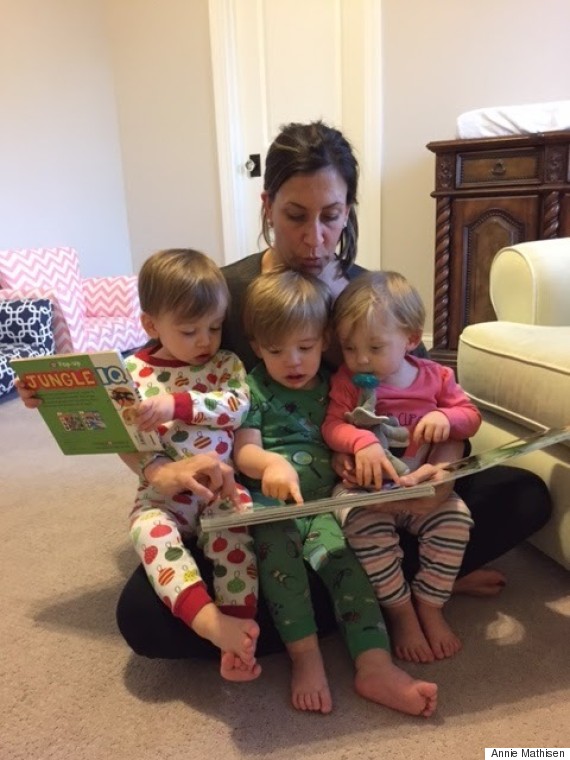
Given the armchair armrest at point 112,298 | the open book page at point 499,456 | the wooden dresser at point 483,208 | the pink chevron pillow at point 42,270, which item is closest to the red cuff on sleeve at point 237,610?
the open book page at point 499,456

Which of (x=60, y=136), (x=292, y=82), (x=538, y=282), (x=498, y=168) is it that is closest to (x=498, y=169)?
(x=498, y=168)

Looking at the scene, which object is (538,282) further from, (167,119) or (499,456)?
(167,119)

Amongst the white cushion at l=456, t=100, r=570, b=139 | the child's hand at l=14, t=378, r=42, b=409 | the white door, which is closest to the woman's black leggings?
the child's hand at l=14, t=378, r=42, b=409

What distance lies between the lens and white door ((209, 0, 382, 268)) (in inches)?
125

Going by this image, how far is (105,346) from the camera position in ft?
10.5

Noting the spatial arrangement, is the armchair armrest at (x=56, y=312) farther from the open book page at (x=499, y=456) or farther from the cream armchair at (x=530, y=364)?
the open book page at (x=499, y=456)

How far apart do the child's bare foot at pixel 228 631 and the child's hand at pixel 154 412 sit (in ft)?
0.93

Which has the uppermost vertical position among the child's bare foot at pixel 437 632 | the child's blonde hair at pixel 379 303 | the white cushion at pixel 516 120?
the white cushion at pixel 516 120

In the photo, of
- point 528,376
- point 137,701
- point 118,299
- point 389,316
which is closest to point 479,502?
point 528,376

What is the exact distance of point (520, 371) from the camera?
126 centimetres

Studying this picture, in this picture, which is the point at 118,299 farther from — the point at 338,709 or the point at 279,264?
the point at 338,709

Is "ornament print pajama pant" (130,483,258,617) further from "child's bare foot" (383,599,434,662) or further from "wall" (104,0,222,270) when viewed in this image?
"wall" (104,0,222,270)

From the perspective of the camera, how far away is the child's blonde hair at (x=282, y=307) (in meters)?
1.07

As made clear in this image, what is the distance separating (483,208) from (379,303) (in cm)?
171
